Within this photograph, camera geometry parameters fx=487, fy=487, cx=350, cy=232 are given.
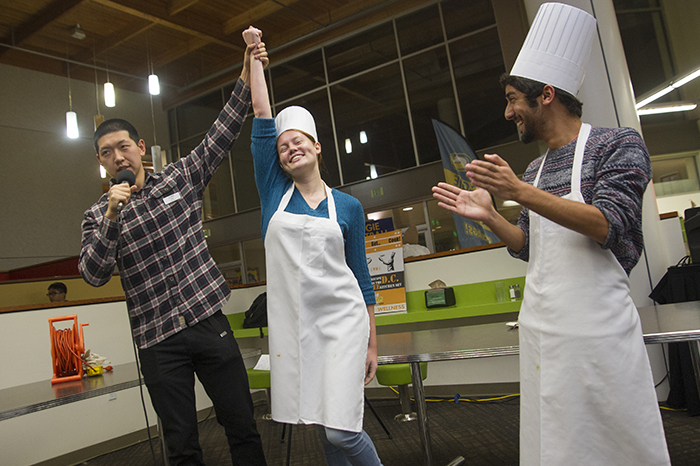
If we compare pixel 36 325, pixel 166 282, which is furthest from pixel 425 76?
pixel 166 282

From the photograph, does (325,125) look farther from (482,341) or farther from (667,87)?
(482,341)

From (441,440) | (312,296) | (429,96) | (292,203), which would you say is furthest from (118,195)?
(429,96)

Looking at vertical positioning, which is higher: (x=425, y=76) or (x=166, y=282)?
(x=425, y=76)

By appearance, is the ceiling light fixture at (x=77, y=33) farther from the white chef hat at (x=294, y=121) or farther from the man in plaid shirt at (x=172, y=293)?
the white chef hat at (x=294, y=121)

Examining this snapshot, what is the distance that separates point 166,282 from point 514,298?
2827mm

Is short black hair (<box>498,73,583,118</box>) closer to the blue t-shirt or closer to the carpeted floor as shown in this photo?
the blue t-shirt

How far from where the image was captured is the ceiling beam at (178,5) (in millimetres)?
7816

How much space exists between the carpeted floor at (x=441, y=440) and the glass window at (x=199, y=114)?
869 cm

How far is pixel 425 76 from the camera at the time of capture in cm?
920

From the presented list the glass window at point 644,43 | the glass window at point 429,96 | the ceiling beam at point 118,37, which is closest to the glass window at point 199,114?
the ceiling beam at point 118,37

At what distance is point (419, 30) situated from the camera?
913 cm

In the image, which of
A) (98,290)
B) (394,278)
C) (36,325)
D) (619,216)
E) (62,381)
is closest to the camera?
(619,216)

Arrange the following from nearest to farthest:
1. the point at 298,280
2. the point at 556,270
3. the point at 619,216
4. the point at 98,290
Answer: the point at 619,216, the point at 556,270, the point at 298,280, the point at 98,290

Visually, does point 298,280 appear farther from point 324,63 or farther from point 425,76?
point 324,63
